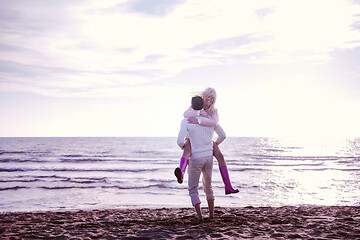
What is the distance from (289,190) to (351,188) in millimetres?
2455

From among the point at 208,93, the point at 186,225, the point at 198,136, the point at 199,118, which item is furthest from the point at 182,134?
the point at 186,225

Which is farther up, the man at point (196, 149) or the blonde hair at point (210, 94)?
the blonde hair at point (210, 94)

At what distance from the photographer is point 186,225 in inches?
217

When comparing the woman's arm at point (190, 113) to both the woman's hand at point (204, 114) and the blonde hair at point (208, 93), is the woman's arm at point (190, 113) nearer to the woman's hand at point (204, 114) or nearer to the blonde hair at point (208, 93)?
the woman's hand at point (204, 114)

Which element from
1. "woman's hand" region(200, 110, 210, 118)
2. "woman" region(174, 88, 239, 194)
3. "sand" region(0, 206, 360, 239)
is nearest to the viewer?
"sand" region(0, 206, 360, 239)

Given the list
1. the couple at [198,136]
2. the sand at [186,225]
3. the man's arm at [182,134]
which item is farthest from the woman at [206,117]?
the sand at [186,225]

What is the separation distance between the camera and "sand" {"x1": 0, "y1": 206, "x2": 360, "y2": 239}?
16.1 feet

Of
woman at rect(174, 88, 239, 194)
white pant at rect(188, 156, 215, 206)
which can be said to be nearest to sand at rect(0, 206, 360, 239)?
white pant at rect(188, 156, 215, 206)

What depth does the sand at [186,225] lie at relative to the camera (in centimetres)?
490

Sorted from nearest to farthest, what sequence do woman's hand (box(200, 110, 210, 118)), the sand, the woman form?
the sand < the woman < woman's hand (box(200, 110, 210, 118))

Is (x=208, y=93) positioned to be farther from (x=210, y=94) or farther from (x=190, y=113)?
(x=190, y=113)

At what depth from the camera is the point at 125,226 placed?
5.65 m

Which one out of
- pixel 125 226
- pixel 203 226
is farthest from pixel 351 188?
pixel 125 226

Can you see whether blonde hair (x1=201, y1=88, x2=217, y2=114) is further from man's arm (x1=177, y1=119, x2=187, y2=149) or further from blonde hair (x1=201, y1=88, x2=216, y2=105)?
man's arm (x1=177, y1=119, x2=187, y2=149)
